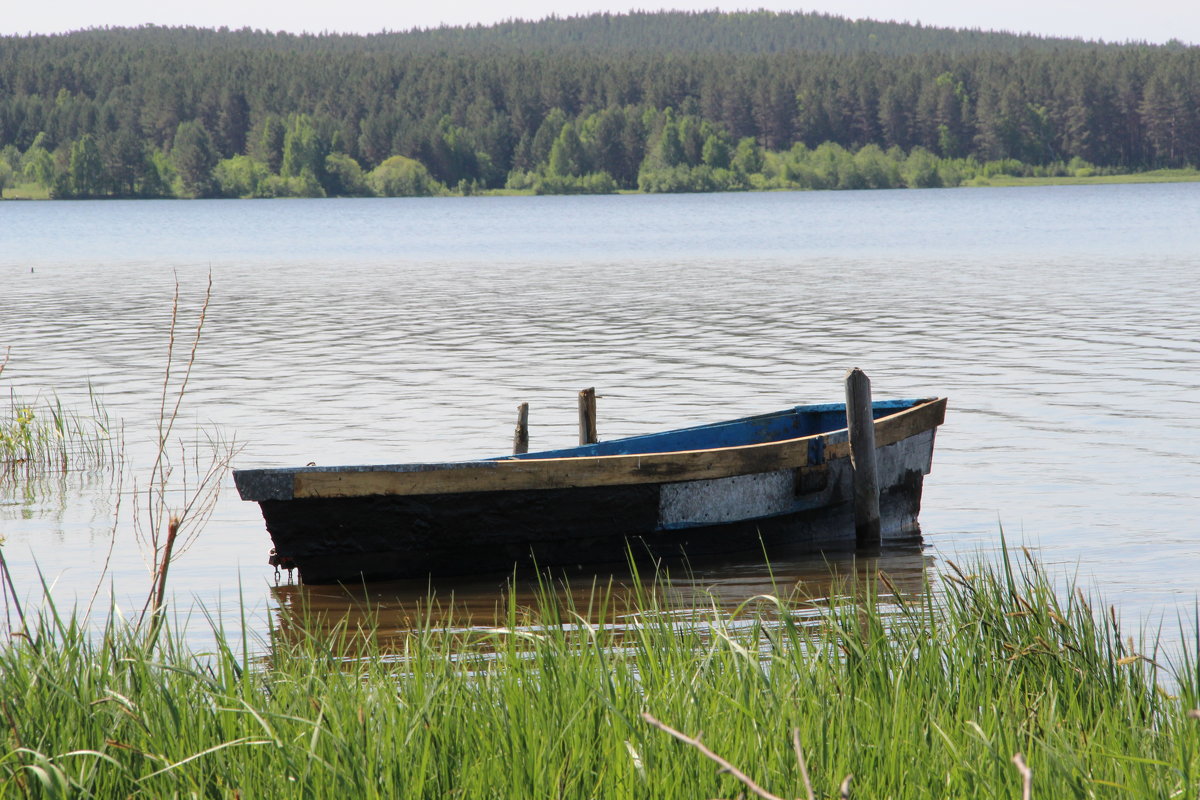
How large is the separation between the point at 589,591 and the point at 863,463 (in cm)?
275

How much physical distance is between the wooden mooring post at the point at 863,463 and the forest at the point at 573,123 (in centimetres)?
14316

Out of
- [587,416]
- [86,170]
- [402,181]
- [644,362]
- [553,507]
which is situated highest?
[86,170]

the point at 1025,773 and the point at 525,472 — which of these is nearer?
the point at 1025,773

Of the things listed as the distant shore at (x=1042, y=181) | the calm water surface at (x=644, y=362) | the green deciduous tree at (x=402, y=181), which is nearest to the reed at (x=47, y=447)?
the calm water surface at (x=644, y=362)

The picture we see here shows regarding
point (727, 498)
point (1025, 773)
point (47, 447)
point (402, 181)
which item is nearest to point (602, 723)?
point (1025, 773)

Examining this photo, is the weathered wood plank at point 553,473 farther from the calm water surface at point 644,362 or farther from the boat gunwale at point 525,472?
the calm water surface at point 644,362

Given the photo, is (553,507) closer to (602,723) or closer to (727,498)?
(727,498)

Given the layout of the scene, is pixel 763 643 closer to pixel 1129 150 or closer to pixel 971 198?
pixel 971 198

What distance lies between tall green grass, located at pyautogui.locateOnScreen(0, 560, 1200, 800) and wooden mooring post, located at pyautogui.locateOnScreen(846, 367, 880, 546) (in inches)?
228

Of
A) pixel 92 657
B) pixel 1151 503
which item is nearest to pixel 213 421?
pixel 1151 503

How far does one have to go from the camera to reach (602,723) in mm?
4734

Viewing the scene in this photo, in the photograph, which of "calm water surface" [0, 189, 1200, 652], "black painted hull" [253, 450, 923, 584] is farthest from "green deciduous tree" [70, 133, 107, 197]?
"black painted hull" [253, 450, 923, 584]

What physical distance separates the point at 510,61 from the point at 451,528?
188m

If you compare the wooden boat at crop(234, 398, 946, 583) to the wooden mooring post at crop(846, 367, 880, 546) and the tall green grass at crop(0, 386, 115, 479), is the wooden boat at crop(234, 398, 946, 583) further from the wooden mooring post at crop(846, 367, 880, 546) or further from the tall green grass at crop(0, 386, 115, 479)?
the tall green grass at crop(0, 386, 115, 479)
